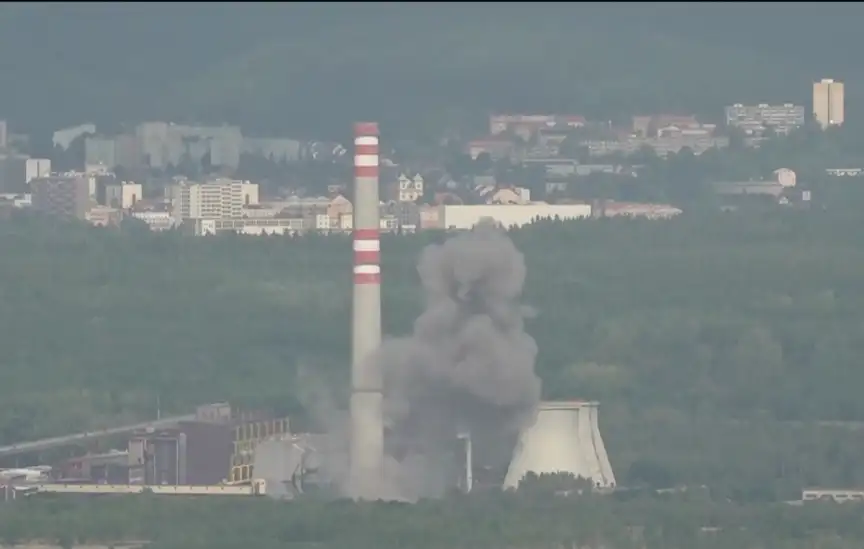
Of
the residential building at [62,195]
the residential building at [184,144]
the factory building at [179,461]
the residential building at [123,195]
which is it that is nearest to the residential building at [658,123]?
the residential building at [184,144]

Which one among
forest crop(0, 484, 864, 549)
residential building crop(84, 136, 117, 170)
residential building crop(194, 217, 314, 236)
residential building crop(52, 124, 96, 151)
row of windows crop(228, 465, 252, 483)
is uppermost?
residential building crop(52, 124, 96, 151)

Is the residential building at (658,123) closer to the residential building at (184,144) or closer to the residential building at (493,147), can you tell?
the residential building at (493,147)

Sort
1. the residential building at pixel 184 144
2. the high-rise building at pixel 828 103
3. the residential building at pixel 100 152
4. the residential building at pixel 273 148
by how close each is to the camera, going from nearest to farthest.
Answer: the residential building at pixel 100 152, the residential building at pixel 184 144, the residential building at pixel 273 148, the high-rise building at pixel 828 103

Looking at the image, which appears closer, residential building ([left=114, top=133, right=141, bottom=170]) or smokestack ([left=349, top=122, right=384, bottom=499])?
smokestack ([left=349, top=122, right=384, bottom=499])

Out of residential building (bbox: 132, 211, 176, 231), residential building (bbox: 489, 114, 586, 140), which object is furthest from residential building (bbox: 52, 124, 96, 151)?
residential building (bbox: 132, 211, 176, 231)

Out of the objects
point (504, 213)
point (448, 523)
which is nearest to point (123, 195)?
point (504, 213)

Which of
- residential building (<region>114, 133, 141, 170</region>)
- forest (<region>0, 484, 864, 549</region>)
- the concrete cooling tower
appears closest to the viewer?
forest (<region>0, 484, 864, 549</region>)

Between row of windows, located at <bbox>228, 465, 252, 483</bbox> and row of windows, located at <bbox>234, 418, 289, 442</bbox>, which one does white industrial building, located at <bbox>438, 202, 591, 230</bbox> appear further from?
row of windows, located at <bbox>228, 465, 252, 483</bbox>

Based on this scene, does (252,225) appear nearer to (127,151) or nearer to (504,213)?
(504,213)
